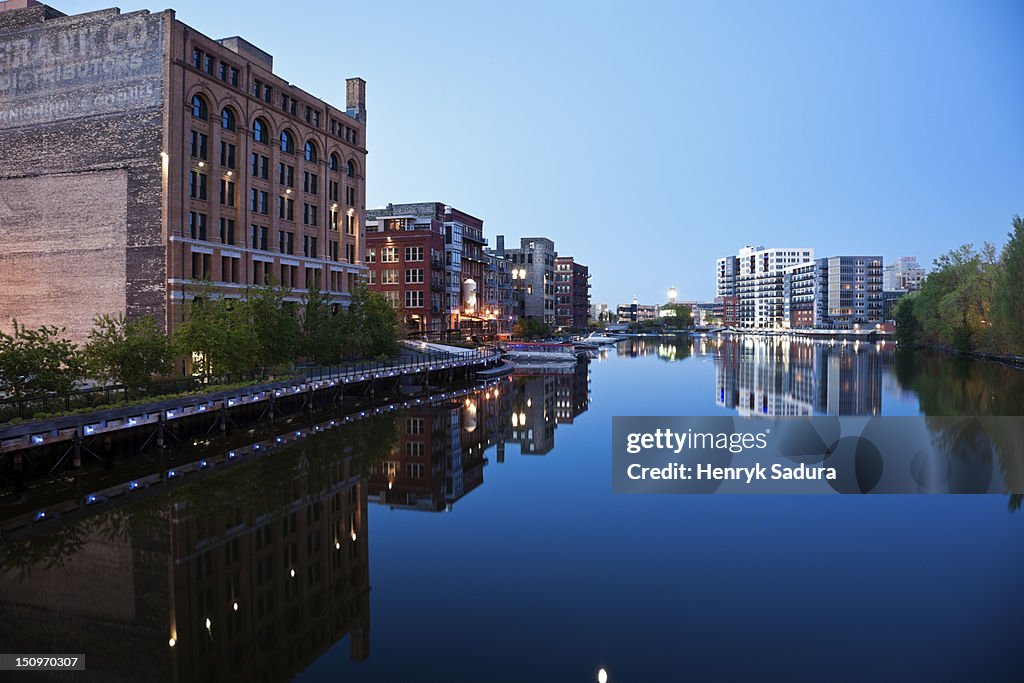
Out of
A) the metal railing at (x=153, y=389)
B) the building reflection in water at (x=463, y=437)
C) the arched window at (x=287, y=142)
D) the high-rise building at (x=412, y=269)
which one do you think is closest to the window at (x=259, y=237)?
the arched window at (x=287, y=142)

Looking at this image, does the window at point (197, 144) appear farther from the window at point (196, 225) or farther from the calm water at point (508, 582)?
the calm water at point (508, 582)

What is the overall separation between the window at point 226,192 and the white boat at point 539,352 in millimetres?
51870

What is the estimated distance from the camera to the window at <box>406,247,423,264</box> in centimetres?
10244

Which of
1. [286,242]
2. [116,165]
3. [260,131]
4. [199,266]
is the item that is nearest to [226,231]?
[199,266]

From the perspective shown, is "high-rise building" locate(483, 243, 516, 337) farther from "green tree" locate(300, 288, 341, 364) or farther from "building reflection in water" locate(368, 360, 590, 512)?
"green tree" locate(300, 288, 341, 364)

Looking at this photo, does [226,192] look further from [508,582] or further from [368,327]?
[508,582]

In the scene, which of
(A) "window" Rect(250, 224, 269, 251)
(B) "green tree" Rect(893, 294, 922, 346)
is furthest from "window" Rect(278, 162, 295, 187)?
(B) "green tree" Rect(893, 294, 922, 346)

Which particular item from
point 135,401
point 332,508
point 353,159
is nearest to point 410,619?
point 332,508

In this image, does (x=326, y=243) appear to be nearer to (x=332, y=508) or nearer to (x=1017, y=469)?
(x=332, y=508)

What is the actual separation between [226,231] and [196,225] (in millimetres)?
3557

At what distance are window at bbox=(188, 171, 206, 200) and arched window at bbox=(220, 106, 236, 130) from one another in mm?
5098

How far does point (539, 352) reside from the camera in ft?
354

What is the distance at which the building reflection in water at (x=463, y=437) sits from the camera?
99.3ft

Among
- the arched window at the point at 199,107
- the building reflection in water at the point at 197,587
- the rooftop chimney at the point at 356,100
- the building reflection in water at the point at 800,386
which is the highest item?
the rooftop chimney at the point at 356,100
